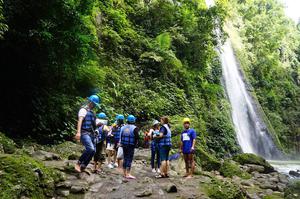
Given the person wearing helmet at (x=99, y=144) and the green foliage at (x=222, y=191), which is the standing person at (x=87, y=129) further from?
the green foliage at (x=222, y=191)

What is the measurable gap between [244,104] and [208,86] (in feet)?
22.5

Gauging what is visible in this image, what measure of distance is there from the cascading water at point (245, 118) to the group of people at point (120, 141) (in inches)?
626

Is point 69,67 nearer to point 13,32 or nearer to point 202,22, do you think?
point 13,32

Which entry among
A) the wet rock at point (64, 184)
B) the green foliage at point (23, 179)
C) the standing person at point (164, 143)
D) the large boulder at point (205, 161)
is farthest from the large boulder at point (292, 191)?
the green foliage at point (23, 179)

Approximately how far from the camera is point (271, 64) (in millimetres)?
35219

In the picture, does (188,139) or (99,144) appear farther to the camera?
(188,139)

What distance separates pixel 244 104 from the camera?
27734 mm

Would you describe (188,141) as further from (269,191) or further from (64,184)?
(269,191)

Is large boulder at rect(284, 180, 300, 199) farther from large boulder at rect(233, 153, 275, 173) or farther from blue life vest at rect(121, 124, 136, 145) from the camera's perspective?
blue life vest at rect(121, 124, 136, 145)

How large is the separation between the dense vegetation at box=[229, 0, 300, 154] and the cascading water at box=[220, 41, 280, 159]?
4.19m

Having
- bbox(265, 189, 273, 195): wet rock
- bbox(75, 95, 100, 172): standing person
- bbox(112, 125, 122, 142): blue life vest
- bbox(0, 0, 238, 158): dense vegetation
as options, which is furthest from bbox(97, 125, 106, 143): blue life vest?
bbox(265, 189, 273, 195): wet rock

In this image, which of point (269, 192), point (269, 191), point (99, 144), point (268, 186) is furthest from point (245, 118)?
point (99, 144)

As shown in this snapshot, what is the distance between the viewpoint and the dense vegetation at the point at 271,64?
107ft

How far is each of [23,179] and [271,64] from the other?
110ft
